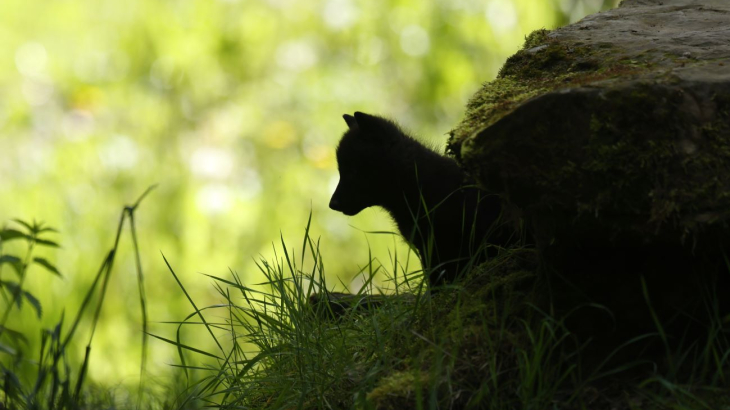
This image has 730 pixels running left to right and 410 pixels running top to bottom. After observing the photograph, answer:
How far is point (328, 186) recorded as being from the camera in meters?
6.98

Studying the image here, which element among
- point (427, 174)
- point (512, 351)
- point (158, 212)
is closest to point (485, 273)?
point (512, 351)

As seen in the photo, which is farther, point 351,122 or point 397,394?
point 351,122

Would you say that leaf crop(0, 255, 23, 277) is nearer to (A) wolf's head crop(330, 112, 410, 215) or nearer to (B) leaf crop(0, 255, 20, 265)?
(B) leaf crop(0, 255, 20, 265)

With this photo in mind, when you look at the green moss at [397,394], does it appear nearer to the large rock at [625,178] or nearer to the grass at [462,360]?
the grass at [462,360]

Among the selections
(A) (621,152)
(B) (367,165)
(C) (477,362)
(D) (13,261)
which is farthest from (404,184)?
(D) (13,261)

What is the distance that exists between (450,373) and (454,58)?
5.16 meters

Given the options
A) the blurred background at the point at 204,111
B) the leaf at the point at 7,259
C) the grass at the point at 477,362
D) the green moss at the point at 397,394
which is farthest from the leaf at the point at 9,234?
the blurred background at the point at 204,111

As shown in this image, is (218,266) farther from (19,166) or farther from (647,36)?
(647,36)

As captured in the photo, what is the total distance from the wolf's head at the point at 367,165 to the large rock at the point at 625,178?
4.84ft

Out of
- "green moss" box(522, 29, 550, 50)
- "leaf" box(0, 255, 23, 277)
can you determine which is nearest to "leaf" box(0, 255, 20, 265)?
"leaf" box(0, 255, 23, 277)

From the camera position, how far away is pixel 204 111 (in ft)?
24.4

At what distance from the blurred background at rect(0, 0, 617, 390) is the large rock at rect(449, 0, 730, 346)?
172 inches

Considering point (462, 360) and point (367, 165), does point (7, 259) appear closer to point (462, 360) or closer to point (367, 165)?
point (462, 360)

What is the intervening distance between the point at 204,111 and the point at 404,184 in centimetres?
408
